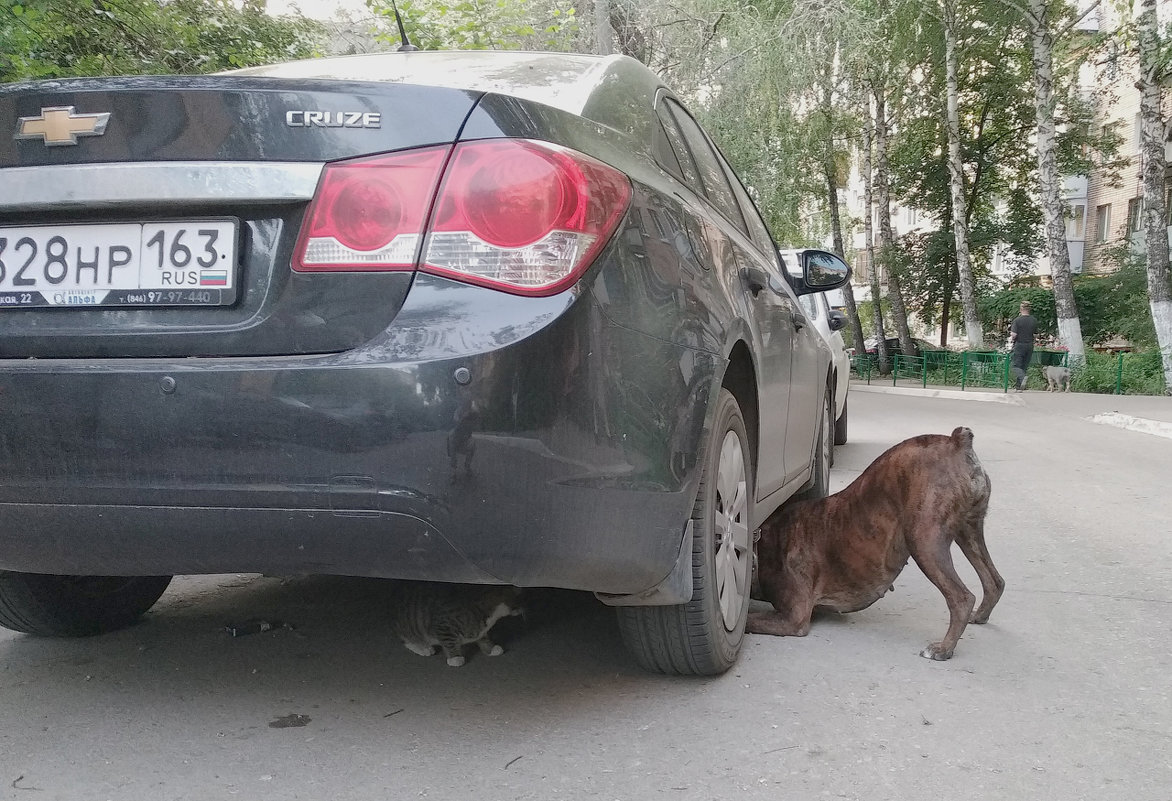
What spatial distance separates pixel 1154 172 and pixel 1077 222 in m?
25.7

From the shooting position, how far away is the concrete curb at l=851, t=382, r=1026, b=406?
20703 mm


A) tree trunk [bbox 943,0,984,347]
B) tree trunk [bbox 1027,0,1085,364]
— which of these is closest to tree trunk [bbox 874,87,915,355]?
tree trunk [bbox 943,0,984,347]

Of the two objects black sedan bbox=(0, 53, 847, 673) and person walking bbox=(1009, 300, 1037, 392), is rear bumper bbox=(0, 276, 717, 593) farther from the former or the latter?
person walking bbox=(1009, 300, 1037, 392)

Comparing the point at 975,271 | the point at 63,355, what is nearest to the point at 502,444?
the point at 63,355

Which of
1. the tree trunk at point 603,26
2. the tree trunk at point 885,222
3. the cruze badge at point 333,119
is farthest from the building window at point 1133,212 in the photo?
the cruze badge at point 333,119

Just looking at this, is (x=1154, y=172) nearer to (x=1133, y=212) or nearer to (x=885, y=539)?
(x=885, y=539)

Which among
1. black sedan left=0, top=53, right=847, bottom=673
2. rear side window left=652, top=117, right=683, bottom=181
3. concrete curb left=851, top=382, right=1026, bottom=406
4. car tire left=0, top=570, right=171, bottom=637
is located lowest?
concrete curb left=851, top=382, right=1026, bottom=406

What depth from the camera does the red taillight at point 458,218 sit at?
91.3 inches

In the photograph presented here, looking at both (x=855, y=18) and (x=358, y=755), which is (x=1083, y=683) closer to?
(x=358, y=755)

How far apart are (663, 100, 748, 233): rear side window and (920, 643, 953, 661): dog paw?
1641mm

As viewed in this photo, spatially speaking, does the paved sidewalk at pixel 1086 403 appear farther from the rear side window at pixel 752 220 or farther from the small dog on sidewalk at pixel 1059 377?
the rear side window at pixel 752 220

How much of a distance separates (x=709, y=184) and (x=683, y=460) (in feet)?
5.36

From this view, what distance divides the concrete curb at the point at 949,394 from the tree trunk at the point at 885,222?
658 centimetres

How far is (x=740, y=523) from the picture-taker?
3.52 meters
